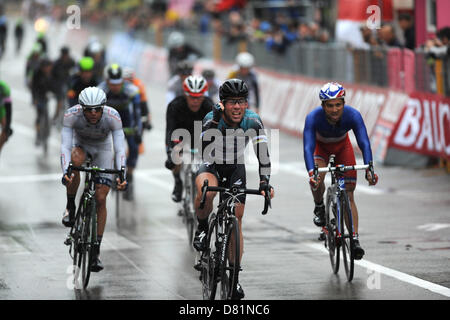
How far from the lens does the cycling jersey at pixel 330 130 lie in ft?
36.6

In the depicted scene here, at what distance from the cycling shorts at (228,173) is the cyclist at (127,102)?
17.8ft

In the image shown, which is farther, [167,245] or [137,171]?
[137,171]

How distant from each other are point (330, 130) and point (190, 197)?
2.87m

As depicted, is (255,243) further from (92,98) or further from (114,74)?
(114,74)

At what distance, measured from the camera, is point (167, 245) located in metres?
13.2

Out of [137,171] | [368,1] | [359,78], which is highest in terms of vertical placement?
[368,1]

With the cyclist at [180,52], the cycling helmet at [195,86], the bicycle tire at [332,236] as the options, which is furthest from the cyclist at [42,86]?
the bicycle tire at [332,236]

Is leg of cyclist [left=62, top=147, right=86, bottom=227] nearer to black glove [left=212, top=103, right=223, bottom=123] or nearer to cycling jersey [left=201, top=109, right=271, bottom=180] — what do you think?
cycling jersey [left=201, top=109, right=271, bottom=180]

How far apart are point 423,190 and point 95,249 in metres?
7.76

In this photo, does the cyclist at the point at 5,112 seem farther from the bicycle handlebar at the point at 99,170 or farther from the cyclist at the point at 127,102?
the bicycle handlebar at the point at 99,170

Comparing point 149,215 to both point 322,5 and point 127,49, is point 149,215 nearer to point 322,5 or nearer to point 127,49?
point 322,5

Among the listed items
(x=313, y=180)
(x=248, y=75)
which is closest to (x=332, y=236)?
(x=313, y=180)

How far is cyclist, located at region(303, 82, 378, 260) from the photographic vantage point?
1106 centimetres
